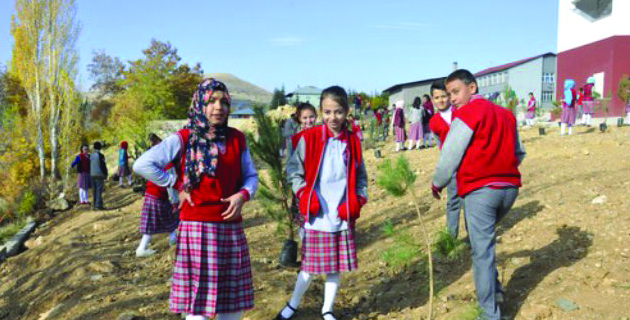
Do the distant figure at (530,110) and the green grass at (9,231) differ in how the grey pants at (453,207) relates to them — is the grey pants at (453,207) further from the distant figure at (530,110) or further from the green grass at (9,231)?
the distant figure at (530,110)

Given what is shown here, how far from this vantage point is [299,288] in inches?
125

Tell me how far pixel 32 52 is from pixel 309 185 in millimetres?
17506

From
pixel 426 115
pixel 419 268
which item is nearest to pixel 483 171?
pixel 419 268

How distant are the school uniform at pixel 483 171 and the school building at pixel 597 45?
629 inches

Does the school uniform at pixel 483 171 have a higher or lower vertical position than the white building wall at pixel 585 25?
lower

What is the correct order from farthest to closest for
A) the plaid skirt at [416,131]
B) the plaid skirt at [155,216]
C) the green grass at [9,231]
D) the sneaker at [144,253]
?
the plaid skirt at [416,131], the green grass at [9,231], the sneaker at [144,253], the plaid skirt at [155,216]

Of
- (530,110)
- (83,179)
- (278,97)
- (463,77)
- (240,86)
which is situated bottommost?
(83,179)

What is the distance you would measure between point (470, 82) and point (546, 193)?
3371mm

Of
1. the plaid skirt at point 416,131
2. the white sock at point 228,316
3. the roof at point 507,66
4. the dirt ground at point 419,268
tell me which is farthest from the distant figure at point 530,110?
the roof at point 507,66

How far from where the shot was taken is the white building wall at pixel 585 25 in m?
16.7

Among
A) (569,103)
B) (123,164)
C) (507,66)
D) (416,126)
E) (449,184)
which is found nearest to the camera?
(449,184)

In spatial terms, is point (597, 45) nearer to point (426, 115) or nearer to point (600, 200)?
point (426, 115)

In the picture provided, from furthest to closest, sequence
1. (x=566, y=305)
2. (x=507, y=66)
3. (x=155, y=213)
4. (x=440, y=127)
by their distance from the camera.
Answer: (x=507, y=66) → (x=155, y=213) → (x=440, y=127) → (x=566, y=305)

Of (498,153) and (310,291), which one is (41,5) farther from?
(498,153)
